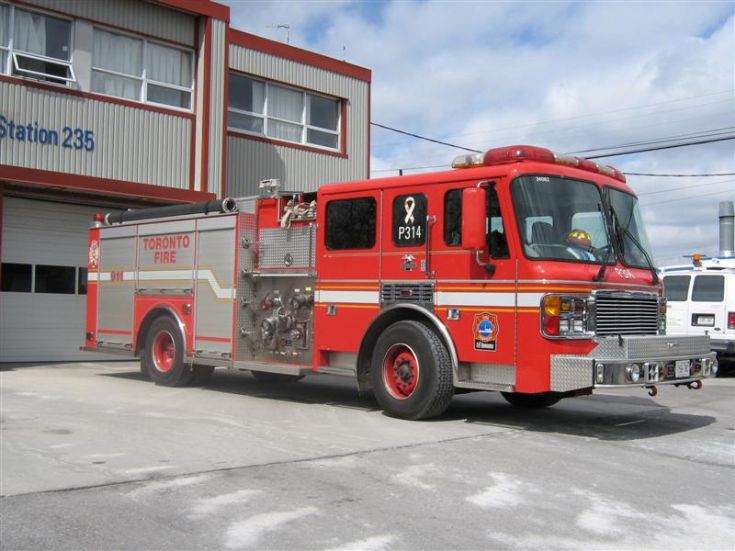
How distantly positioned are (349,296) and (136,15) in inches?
389

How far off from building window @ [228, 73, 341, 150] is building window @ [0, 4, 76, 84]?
13.9 feet

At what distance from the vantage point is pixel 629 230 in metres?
8.90

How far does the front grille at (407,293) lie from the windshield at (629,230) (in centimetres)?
211

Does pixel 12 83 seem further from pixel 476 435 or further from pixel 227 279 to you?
pixel 476 435

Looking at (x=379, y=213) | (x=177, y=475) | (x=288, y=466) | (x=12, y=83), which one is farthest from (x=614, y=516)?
(x=12, y=83)

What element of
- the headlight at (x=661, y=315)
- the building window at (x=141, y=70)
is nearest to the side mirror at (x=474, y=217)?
the headlight at (x=661, y=315)

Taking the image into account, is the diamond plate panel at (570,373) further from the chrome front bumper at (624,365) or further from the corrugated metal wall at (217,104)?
the corrugated metal wall at (217,104)

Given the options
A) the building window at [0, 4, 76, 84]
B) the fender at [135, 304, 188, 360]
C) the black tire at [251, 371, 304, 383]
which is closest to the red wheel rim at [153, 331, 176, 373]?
the fender at [135, 304, 188, 360]

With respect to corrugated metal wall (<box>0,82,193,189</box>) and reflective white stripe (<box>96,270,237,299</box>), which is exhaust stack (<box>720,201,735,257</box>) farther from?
reflective white stripe (<box>96,270,237,299</box>)

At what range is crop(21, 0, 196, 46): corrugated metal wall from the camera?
1542 centimetres

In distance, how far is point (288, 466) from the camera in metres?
6.45

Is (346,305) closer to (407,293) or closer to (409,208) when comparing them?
(407,293)

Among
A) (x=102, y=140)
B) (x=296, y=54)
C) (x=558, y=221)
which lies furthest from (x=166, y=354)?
(x=296, y=54)

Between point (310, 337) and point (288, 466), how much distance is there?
3.63 m
